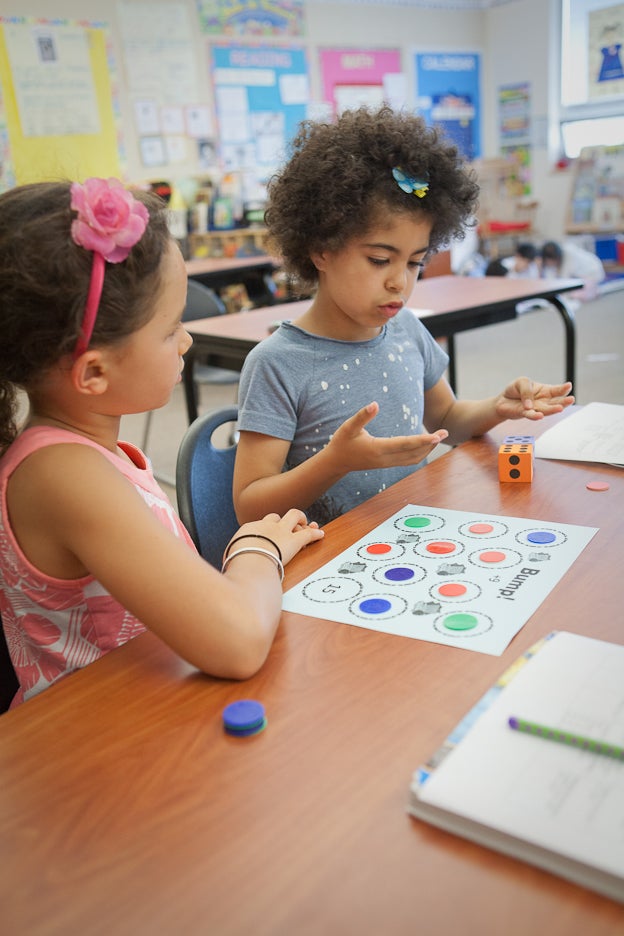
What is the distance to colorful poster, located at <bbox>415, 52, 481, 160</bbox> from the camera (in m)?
7.01

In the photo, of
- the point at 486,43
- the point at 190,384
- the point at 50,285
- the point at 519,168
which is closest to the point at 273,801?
the point at 50,285

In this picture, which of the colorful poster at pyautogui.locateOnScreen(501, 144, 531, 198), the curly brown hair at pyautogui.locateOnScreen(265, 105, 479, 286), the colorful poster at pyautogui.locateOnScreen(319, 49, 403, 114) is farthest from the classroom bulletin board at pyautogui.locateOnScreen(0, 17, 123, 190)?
the colorful poster at pyautogui.locateOnScreen(501, 144, 531, 198)

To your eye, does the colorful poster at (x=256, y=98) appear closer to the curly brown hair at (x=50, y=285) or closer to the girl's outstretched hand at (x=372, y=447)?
the girl's outstretched hand at (x=372, y=447)

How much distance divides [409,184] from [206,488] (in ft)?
1.82

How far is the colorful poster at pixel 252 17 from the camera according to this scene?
→ 557 centimetres

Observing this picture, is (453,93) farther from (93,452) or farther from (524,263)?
(93,452)

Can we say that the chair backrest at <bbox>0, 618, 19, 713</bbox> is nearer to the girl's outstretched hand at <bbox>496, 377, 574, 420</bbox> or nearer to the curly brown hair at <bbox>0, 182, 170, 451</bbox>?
the curly brown hair at <bbox>0, 182, 170, 451</bbox>

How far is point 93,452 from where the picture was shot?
75cm

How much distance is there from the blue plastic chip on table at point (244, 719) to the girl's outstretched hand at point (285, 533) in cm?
25

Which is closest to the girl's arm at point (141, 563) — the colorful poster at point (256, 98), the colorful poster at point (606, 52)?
the colorful poster at point (256, 98)

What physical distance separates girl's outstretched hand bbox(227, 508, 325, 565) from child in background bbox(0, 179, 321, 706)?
19 millimetres

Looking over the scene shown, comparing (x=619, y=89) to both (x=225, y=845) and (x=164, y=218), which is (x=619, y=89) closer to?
(x=164, y=218)

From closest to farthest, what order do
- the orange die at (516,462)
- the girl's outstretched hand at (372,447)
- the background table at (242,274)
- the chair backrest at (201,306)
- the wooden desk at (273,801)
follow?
the wooden desk at (273,801), the girl's outstretched hand at (372,447), the orange die at (516,462), the chair backrest at (201,306), the background table at (242,274)

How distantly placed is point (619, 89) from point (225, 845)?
7693mm
